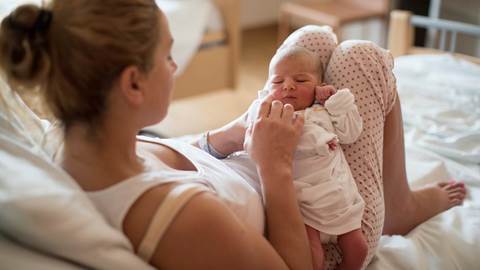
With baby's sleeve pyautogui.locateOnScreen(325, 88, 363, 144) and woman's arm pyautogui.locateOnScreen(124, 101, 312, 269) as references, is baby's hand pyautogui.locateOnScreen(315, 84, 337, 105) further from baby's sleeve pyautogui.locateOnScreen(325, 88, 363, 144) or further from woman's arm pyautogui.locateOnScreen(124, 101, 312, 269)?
woman's arm pyautogui.locateOnScreen(124, 101, 312, 269)

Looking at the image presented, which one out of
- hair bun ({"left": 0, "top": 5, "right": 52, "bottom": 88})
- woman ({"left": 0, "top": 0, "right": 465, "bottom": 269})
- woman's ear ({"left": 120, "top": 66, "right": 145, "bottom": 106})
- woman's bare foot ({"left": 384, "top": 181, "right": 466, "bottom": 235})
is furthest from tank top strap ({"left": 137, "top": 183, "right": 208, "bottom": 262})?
woman's bare foot ({"left": 384, "top": 181, "right": 466, "bottom": 235})

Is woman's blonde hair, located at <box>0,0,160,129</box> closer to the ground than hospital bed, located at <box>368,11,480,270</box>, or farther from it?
farther from it

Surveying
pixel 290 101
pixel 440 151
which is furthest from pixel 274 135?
pixel 440 151

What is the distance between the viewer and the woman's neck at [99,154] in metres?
0.85

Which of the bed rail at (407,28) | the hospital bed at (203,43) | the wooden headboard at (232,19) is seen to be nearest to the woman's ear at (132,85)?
the bed rail at (407,28)

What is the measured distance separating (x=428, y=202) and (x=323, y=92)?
48 centimetres

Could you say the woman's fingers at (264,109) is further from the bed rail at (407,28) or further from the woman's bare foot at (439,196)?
the bed rail at (407,28)

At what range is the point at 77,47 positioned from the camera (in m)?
0.78

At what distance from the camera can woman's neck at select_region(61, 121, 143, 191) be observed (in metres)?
0.85

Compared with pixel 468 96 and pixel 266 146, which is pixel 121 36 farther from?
pixel 468 96

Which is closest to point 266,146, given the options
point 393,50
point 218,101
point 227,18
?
point 393,50

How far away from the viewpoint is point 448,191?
1.46m

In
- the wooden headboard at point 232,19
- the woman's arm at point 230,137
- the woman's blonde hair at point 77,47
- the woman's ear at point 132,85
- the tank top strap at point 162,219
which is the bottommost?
the wooden headboard at point 232,19

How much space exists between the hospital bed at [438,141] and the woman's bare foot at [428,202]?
3 centimetres
